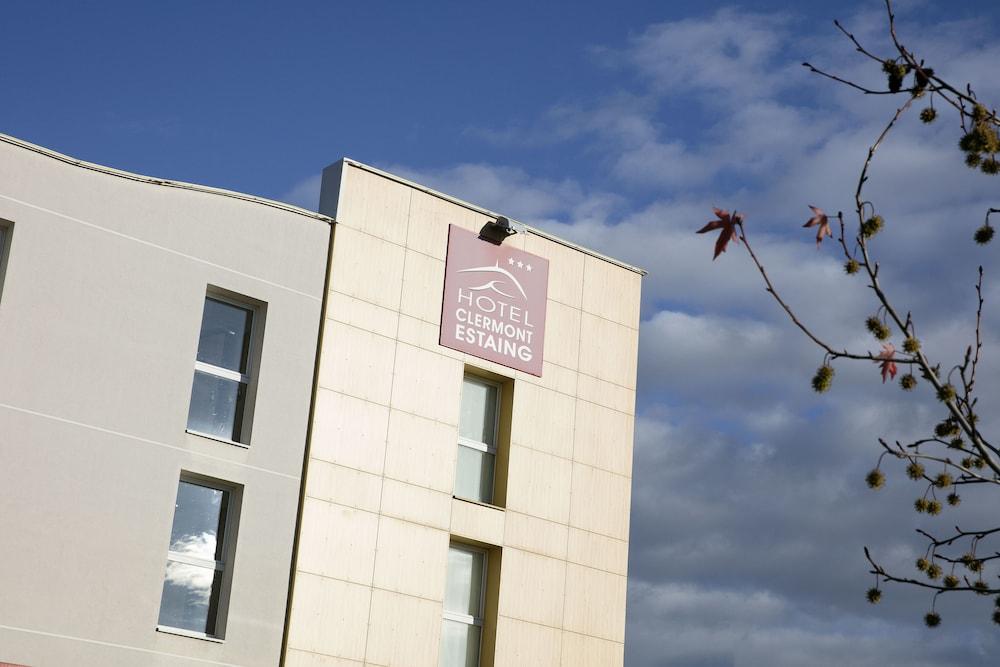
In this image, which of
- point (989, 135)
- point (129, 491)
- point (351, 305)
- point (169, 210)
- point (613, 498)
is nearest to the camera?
point (989, 135)

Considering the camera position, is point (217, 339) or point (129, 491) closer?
point (129, 491)

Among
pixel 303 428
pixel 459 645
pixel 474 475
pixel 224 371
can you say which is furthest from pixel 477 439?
pixel 224 371

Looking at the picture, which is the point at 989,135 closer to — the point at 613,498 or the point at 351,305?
the point at 351,305

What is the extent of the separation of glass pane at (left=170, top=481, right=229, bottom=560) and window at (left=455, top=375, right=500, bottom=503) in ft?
12.8

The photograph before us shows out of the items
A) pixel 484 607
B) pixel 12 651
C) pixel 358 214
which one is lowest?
pixel 12 651

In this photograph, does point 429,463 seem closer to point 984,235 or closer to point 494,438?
point 494,438

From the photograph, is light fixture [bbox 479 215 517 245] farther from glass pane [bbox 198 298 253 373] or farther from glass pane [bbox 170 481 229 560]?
glass pane [bbox 170 481 229 560]

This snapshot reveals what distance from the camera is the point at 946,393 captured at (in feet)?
18.1

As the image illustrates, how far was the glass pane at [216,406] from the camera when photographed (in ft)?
57.8

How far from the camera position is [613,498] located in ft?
70.2

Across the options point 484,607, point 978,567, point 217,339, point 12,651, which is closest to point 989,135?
point 978,567

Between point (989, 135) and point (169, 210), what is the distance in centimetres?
1387

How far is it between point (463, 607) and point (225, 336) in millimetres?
5297

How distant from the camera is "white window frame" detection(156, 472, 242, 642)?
16688 millimetres
